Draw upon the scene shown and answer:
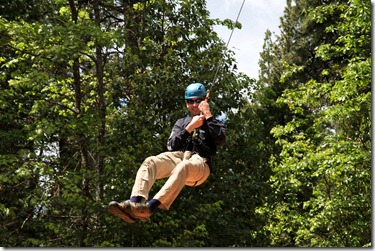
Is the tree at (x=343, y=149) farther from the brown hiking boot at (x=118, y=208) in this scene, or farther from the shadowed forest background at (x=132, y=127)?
the brown hiking boot at (x=118, y=208)

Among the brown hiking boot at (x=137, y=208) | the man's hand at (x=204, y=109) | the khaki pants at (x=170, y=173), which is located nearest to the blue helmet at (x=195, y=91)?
the man's hand at (x=204, y=109)

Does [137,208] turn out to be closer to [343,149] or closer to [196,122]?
[196,122]

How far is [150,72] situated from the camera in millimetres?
10992

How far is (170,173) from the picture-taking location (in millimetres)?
5836

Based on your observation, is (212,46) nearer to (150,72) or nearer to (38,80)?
(150,72)

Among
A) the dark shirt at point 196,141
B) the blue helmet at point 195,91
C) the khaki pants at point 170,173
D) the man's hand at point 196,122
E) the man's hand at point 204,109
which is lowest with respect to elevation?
the khaki pants at point 170,173

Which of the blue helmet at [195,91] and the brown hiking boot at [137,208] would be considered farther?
the blue helmet at [195,91]

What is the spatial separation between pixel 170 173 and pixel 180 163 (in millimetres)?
275

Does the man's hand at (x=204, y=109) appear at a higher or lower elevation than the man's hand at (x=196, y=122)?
higher

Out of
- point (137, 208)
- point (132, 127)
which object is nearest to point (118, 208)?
point (137, 208)

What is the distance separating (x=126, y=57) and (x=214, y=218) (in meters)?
3.25

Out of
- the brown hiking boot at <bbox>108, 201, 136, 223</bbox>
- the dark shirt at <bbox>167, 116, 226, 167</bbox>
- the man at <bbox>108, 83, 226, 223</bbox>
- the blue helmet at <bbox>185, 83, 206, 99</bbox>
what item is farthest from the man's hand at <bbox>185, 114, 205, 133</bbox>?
the brown hiking boot at <bbox>108, 201, 136, 223</bbox>

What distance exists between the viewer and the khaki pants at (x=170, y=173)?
531 centimetres

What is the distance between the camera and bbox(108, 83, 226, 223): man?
5223mm
